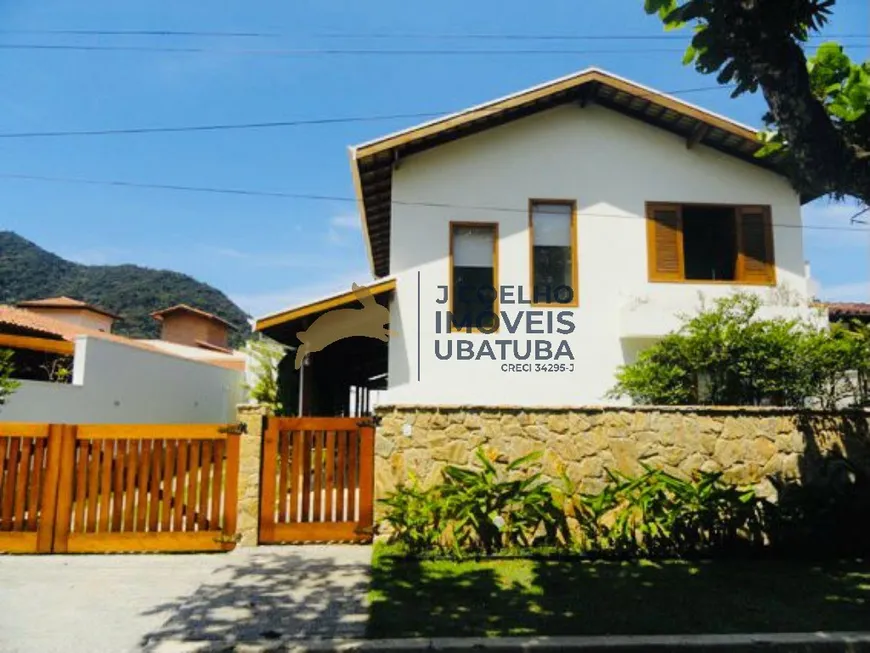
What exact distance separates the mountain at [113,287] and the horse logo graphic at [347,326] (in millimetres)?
43130

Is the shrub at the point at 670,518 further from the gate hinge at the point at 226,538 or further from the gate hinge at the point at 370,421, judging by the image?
the gate hinge at the point at 226,538

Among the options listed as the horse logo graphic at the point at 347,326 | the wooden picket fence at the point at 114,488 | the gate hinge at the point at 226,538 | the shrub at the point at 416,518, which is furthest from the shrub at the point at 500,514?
the horse logo graphic at the point at 347,326

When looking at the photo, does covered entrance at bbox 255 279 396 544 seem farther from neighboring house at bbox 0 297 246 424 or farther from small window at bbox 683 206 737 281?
small window at bbox 683 206 737 281

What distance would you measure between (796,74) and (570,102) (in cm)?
760

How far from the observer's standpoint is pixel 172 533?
24.2 ft

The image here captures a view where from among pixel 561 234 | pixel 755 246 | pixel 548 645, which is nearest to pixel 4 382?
pixel 548 645

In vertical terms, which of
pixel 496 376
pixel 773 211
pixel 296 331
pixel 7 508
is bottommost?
pixel 7 508

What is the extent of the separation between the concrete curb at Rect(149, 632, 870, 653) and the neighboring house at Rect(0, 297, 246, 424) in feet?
25.1

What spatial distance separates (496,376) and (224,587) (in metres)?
6.11

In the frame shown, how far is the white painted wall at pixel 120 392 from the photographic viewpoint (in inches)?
437

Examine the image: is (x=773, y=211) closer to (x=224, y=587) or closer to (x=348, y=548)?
(x=348, y=548)

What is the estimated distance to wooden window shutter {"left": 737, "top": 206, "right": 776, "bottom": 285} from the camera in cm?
1162

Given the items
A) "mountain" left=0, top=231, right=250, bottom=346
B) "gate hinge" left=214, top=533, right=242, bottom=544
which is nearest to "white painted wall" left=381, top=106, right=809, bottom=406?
"gate hinge" left=214, top=533, right=242, bottom=544

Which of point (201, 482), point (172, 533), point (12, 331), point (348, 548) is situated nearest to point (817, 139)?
point (348, 548)
